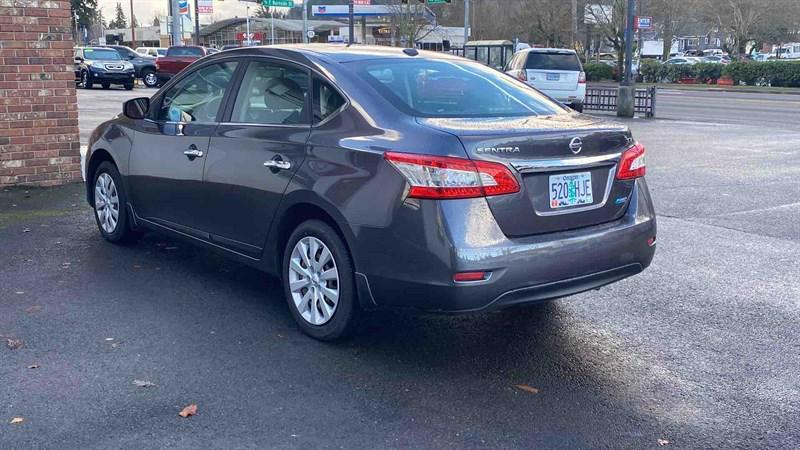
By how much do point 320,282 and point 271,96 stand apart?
1.32 metres

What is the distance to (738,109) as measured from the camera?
87.6 feet

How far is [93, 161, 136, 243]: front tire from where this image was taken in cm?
686

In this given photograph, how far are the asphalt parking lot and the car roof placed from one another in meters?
1.64

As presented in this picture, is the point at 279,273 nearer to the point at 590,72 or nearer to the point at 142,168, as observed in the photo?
the point at 142,168

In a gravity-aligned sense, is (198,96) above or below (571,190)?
above

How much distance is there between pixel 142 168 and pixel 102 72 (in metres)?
31.2

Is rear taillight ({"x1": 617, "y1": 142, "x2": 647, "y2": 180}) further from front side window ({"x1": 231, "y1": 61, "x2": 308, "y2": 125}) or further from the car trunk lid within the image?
front side window ({"x1": 231, "y1": 61, "x2": 308, "y2": 125})

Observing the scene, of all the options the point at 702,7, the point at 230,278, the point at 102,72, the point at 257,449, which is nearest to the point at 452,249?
the point at 257,449

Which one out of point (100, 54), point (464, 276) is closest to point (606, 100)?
point (100, 54)

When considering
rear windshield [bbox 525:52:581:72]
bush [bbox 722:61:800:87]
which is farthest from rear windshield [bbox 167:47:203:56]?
bush [bbox 722:61:800:87]

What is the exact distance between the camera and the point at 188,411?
3.96m

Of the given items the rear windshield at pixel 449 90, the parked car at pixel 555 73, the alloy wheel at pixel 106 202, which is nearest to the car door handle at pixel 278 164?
the rear windshield at pixel 449 90

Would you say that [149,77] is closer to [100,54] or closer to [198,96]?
[100,54]

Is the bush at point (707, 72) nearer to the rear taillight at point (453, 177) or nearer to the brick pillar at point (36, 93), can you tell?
the brick pillar at point (36, 93)
